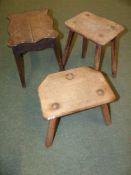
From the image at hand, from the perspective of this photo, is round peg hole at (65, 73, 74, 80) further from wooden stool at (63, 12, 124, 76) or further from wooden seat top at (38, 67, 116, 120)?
wooden stool at (63, 12, 124, 76)

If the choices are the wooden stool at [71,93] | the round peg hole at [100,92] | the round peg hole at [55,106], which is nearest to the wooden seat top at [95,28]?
the wooden stool at [71,93]

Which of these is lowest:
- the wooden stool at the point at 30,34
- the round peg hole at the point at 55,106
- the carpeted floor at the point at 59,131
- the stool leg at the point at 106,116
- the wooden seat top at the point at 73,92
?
the carpeted floor at the point at 59,131

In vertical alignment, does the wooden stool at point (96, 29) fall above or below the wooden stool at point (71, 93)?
above

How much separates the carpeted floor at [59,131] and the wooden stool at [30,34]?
0.79 ft

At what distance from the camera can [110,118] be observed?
144 cm

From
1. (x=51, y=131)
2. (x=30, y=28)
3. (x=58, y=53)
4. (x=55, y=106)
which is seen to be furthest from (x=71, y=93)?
(x=30, y=28)

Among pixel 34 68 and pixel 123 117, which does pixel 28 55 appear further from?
pixel 123 117

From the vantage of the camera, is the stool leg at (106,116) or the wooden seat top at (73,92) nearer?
the wooden seat top at (73,92)

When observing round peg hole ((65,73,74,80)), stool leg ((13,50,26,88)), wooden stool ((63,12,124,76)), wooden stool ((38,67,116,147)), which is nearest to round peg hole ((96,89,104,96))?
wooden stool ((38,67,116,147))

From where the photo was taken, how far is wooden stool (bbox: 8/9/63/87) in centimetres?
140

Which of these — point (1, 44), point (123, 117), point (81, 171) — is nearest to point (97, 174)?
point (81, 171)

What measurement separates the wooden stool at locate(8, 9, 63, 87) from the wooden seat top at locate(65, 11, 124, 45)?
17 cm

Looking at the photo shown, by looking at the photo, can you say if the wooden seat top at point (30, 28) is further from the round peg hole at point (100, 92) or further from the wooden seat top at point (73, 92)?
the round peg hole at point (100, 92)

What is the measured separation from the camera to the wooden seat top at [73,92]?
1.11 meters
